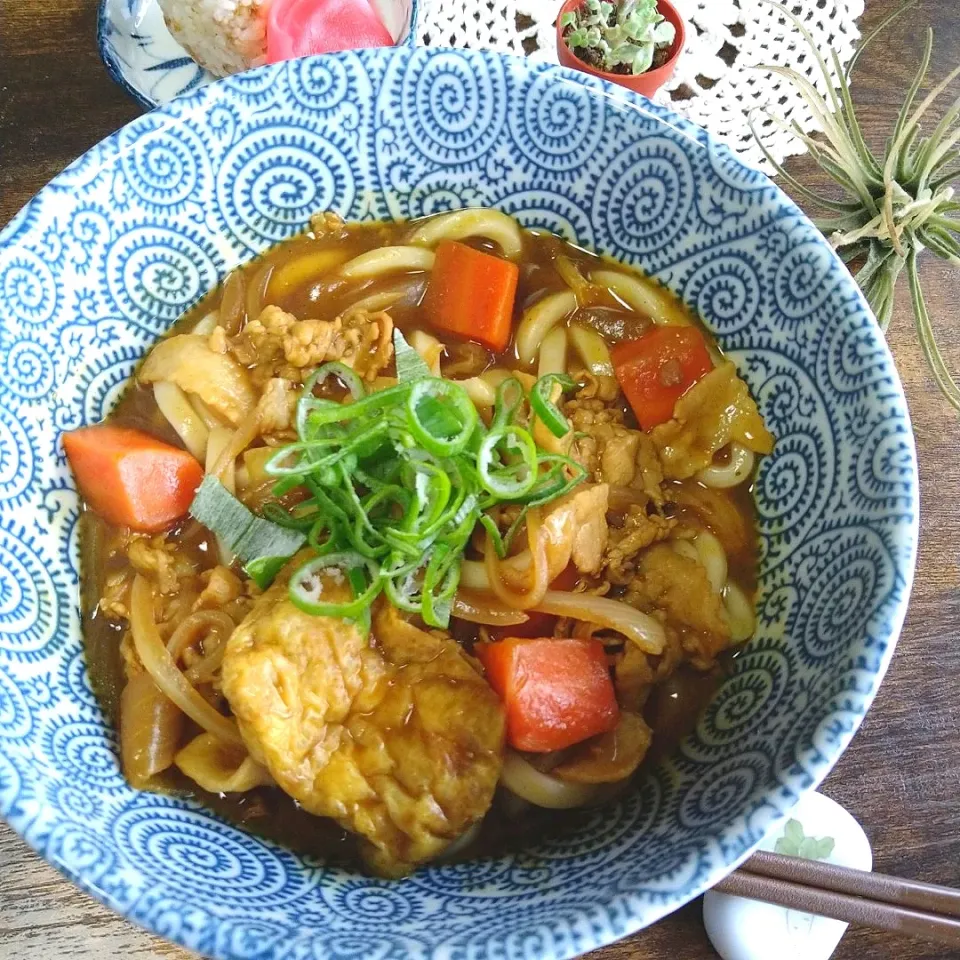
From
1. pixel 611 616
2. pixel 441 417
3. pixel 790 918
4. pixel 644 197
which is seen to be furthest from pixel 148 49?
pixel 790 918

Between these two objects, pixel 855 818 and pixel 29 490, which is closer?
pixel 29 490

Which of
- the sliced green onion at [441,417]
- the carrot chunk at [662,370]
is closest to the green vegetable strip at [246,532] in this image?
the sliced green onion at [441,417]

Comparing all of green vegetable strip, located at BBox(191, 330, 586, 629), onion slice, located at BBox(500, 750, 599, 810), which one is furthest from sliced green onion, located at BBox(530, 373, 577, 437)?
onion slice, located at BBox(500, 750, 599, 810)

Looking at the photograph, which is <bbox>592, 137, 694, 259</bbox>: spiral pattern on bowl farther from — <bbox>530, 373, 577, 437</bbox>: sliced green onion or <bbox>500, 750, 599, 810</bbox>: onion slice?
<bbox>500, 750, 599, 810</bbox>: onion slice

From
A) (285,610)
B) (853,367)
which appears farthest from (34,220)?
(853,367)

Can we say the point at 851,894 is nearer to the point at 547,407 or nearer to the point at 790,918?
the point at 790,918

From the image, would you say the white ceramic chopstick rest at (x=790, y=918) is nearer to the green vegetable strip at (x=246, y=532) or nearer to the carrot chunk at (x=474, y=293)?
the green vegetable strip at (x=246, y=532)

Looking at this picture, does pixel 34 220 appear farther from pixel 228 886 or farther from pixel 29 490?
pixel 228 886
